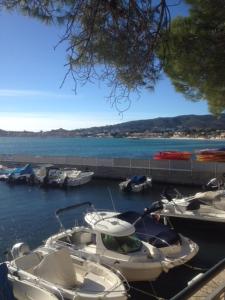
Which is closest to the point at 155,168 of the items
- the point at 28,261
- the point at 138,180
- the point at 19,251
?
the point at 138,180

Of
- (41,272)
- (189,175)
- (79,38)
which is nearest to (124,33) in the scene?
(79,38)

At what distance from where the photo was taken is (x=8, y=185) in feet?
128

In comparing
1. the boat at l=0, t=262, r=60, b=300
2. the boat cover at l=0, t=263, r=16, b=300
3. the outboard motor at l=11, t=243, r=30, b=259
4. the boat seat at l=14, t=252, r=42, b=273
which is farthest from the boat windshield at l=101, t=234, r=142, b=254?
the boat cover at l=0, t=263, r=16, b=300

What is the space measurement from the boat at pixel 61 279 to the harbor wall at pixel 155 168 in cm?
2160

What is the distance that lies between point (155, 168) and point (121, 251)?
24.1m

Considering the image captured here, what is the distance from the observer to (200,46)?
358 inches

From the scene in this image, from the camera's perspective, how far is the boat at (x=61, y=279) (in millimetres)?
9594

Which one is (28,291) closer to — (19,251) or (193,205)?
(19,251)

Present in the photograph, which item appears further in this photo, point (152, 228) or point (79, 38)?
point (152, 228)

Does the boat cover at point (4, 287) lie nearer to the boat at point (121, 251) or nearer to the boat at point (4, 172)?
the boat at point (121, 251)

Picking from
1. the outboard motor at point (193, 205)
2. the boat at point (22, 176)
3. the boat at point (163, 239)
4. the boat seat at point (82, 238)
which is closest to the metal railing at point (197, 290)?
the boat at point (163, 239)

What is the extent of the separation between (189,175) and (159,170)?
10.2 ft

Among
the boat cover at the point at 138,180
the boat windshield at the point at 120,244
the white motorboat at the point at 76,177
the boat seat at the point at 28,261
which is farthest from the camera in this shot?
the white motorboat at the point at 76,177

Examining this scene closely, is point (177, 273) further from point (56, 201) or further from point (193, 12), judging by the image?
point (56, 201)
